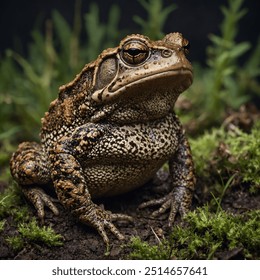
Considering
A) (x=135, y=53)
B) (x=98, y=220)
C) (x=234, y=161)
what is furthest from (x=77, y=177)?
(x=234, y=161)

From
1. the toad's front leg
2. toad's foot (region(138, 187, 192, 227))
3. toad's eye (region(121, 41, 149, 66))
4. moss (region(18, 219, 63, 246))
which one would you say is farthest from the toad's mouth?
moss (region(18, 219, 63, 246))

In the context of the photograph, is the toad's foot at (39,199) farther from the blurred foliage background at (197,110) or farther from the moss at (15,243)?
the moss at (15,243)

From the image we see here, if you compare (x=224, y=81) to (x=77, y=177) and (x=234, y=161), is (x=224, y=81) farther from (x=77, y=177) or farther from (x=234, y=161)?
(x=77, y=177)
